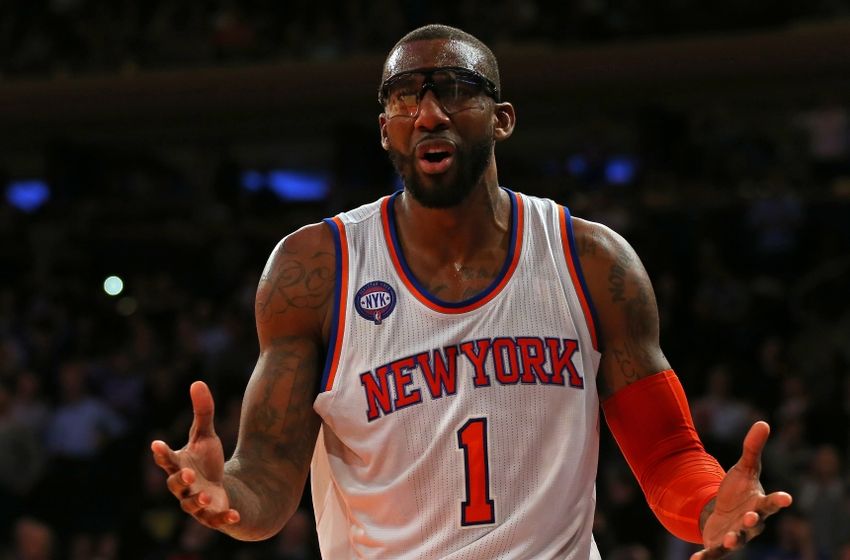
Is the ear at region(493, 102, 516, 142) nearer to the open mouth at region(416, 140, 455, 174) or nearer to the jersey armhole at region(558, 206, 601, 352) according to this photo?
the open mouth at region(416, 140, 455, 174)

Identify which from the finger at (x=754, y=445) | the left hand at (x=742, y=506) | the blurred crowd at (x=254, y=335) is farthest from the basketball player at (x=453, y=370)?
the blurred crowd at (x=254, y=335)

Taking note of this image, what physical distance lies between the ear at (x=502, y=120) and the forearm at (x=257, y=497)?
41.3 inches

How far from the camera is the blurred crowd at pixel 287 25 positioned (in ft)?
38.4

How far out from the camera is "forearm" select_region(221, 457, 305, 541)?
10.3 ft

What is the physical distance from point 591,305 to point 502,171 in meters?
10.2

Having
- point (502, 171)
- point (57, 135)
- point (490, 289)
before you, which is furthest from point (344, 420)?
point (57, 135)

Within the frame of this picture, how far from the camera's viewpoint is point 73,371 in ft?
33.5

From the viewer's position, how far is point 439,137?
11.2 feet

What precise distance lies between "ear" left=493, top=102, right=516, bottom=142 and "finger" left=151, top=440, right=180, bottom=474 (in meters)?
1.27

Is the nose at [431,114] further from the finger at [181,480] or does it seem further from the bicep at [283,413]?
the finger at [181,480]

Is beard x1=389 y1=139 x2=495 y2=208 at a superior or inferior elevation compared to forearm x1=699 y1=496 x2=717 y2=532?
superior

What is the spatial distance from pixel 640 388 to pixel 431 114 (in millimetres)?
883

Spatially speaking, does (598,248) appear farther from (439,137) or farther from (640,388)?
(439,137)

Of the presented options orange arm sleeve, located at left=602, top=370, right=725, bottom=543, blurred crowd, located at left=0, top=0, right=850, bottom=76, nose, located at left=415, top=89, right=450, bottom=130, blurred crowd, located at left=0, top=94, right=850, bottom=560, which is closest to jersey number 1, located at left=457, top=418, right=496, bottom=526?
orange arm sleeve, located at left=602, top=370, right=725, bottom=543
